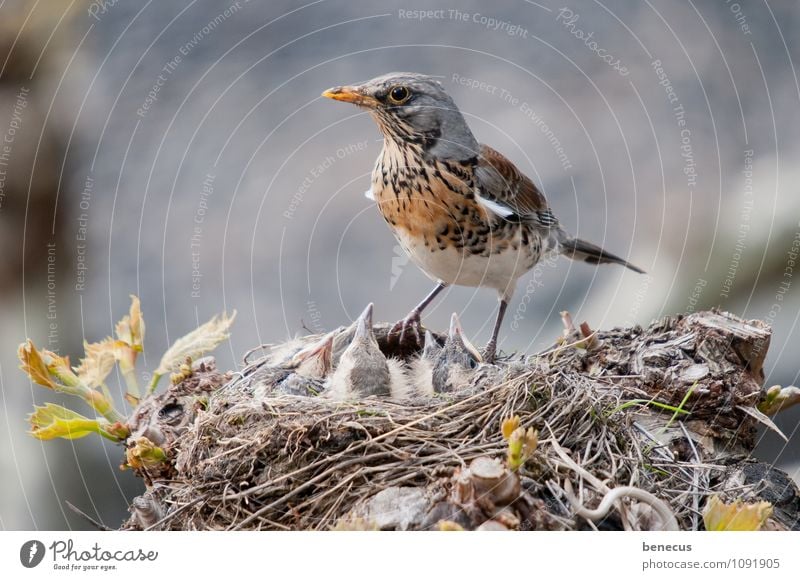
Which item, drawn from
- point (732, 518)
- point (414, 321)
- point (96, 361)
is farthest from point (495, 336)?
point (96, 361)

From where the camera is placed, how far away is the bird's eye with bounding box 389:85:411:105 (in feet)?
7.64

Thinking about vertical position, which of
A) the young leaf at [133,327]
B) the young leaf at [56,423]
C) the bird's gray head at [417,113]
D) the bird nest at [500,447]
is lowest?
the bird nest at [500,447]

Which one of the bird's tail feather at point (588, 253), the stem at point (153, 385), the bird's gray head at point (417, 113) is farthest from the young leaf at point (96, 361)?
the bird's tail feather at point (588, 253)

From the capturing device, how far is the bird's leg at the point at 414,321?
9.21 feet

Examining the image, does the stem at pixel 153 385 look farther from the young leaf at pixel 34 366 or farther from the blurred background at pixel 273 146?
the young leaf at pixel 34 366

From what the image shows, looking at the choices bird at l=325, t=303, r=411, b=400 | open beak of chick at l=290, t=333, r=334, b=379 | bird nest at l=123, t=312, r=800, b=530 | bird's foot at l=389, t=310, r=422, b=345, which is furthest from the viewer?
bird's foot at l=389, t=310, r=422, b=345

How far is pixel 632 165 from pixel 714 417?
2.39 ft

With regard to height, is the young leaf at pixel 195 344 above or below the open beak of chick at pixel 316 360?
above

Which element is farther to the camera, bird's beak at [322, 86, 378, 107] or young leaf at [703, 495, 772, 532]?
bird's beak at [322, 86, 378, 107]

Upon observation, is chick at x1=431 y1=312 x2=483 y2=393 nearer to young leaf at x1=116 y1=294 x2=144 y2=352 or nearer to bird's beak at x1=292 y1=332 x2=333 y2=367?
bird's beak at x1=292 y1=332 x2=333 y2=367

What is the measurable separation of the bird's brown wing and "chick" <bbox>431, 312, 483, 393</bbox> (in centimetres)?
38

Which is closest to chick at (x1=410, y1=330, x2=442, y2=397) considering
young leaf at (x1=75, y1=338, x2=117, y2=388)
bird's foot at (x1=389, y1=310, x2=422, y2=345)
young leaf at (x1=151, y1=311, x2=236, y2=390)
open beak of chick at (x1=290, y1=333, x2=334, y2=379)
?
bird's foot at (x1=389, y1=310, x2=422, y2=345)

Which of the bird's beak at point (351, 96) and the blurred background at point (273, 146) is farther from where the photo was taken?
the blurred background at point (273, 146)

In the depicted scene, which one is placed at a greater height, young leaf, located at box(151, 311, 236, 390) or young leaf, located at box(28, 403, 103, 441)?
young leaf, located at box(151, 311, 236, 390)
